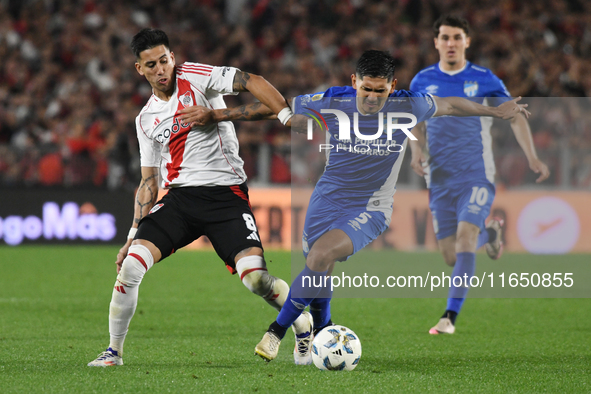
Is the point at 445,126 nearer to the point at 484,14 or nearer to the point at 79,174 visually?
the point at 79,174

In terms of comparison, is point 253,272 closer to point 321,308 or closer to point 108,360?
point 321,308

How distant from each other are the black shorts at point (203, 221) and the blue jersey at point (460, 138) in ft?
6.70

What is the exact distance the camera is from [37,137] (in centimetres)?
1441

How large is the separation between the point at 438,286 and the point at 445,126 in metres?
1.33

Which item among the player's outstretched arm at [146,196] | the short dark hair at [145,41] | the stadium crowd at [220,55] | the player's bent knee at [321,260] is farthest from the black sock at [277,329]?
the stadium crowd at [220,55]

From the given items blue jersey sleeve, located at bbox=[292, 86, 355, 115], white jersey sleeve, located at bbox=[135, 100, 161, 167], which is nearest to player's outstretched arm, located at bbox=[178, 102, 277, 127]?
blue jersey sleeve, located at bbox=[292, 86, 355, 115]

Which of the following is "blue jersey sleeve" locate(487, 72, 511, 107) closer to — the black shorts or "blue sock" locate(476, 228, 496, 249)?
"blue sock" locate(476, 228, 496, 249)

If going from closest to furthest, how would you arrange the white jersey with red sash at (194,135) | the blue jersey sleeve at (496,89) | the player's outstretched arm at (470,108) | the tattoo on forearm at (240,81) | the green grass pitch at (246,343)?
the green grass pitch at (246,343) → the tattoo on forearm at (240,81) → the white jersey with red sash at (194,135) → the player's outstretched arm at (470,108) → the blue jersey sleeve at (496,89)

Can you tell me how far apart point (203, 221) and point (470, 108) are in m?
A: 1.90

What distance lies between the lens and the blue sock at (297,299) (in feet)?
14.8

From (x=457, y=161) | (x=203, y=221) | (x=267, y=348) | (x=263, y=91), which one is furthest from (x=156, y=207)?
(x=457, y=161)

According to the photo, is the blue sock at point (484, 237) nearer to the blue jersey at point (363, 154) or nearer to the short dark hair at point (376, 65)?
the blue jersey at point (363, 154)

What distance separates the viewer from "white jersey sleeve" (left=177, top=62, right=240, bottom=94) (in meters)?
4.63

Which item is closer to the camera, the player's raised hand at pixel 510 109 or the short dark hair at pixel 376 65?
the short dark hair at pixel 376 65
